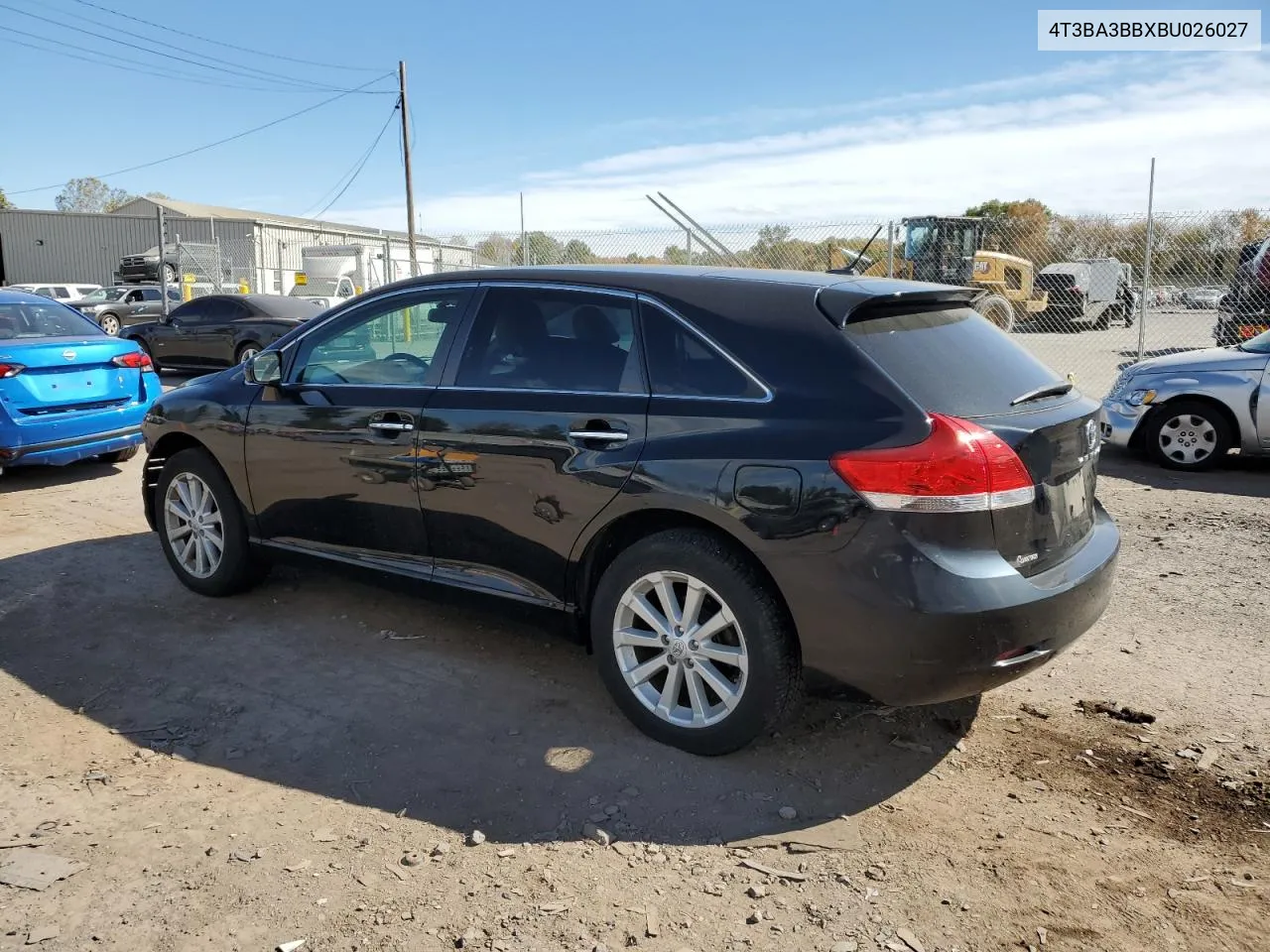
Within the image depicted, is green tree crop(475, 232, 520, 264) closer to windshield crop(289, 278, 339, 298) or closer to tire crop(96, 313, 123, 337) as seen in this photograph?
windshield crop(289, 278, 339, 298)

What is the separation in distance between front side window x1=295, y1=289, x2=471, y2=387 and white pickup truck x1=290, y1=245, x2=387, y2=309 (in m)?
18.7

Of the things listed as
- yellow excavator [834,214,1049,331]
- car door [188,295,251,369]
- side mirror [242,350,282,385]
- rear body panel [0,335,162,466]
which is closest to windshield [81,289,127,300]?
car door [188,295,251,369]

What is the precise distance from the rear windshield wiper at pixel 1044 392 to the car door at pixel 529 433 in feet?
4.23

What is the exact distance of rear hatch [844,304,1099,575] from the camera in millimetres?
3107

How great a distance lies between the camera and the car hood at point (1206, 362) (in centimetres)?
809

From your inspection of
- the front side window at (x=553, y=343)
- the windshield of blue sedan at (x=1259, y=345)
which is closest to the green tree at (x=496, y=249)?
the windshield of blue sedan at (x=1259, y=345)

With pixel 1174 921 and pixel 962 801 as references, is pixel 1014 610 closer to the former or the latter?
pixel 962 801

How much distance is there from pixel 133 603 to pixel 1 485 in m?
3.89

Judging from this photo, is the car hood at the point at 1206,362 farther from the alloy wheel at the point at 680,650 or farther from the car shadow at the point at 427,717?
the alloy wheel at the point at 680,650

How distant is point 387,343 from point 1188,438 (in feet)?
23.1

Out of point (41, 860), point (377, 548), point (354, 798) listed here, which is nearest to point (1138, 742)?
point (354, 798)

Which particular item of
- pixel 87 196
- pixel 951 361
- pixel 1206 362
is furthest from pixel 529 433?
pixel 87 196

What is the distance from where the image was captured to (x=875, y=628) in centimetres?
303

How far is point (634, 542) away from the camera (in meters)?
3.56
